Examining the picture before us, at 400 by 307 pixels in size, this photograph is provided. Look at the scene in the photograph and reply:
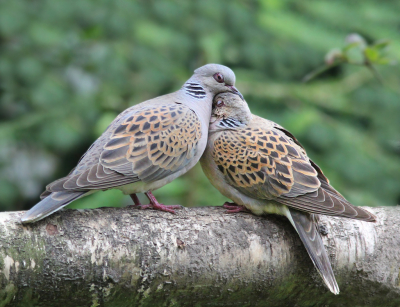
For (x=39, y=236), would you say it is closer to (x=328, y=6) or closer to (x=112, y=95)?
(x=112, y=95)

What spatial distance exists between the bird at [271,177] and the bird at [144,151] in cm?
16

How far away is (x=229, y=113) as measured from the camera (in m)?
3.33

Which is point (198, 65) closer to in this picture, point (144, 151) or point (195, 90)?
point (195, 90)

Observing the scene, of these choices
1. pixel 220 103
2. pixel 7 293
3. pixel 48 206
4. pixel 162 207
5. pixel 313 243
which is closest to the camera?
pixel 7 293

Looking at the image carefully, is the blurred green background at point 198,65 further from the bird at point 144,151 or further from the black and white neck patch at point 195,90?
the bird at point 144,151

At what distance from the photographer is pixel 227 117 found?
131 inches

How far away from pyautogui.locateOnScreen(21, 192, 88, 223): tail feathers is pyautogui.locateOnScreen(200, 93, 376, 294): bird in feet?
3.13

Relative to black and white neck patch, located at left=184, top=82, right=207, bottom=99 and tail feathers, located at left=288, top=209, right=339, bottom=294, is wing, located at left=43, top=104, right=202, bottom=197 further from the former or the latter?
tail feathers, located at left=288, top=209, right=339, bottom=294

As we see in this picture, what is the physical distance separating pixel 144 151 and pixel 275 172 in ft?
2.54

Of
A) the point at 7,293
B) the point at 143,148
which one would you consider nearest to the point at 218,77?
the point at 143,148

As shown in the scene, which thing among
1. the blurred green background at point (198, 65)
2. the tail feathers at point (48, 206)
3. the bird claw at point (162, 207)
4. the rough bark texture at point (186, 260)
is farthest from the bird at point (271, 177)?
the blurred green background at point (198, 65)

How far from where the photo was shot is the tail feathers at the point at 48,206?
7.61ft

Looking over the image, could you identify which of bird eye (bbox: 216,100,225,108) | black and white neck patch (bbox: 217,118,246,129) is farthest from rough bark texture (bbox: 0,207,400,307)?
bird eye (bbox: 216,100,225,108)

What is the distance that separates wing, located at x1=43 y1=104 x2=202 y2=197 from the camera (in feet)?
8.95
